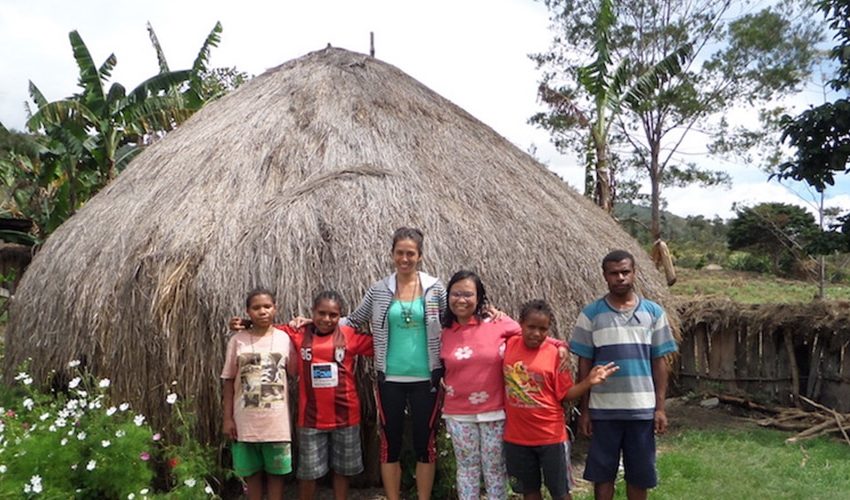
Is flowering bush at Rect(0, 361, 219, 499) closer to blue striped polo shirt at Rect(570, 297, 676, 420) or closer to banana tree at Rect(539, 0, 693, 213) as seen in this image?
blue striped polo shirt at Rect(570, 297, 676, 420)

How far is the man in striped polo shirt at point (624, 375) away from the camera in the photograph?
3.44 meters

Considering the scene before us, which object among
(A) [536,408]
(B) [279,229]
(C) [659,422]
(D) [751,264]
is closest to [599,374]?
(A) [536,408]

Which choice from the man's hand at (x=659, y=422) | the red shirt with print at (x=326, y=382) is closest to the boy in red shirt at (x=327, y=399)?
the red shirt with print at (x=326, y=382)

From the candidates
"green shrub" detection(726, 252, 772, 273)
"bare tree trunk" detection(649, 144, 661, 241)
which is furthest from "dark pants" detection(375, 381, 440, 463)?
"green shrub" detection(726, 252, 772, 273)

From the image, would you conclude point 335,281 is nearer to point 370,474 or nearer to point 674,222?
point 370,474

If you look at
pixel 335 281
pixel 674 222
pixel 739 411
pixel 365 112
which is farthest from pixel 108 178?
pixel 674 222

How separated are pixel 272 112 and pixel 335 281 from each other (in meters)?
2.22

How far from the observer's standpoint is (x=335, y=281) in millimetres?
4711

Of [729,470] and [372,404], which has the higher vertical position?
[372,404]

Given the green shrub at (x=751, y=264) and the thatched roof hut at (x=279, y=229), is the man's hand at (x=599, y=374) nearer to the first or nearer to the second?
the thatched roof hut at (x=279, y=229)

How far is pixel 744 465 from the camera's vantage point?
17.9 feet

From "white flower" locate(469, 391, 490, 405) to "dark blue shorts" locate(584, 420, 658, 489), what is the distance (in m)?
0.56

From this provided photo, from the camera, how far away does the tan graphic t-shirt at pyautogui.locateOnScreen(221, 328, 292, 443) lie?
3822mm

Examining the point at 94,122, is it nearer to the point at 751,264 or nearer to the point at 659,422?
the point at 659,422
